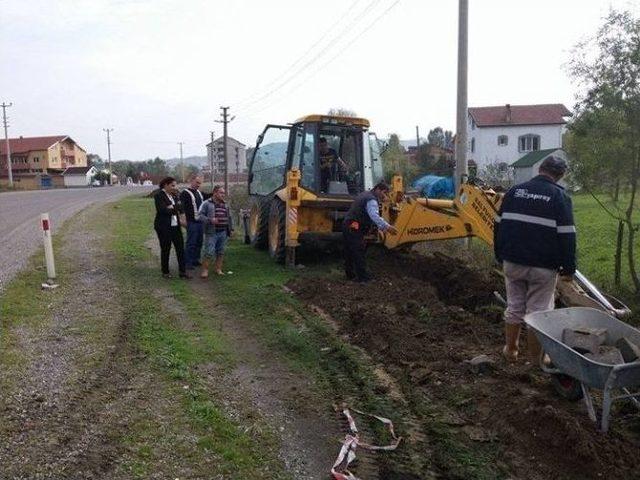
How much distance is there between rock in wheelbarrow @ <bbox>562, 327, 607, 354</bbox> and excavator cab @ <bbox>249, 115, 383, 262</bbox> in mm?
6720

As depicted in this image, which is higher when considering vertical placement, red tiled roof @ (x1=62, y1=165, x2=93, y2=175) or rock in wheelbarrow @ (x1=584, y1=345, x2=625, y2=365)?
red tiled roof @ (x1=62, y1=165, x2=93, y2=175)

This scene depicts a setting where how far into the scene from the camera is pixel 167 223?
10609mm

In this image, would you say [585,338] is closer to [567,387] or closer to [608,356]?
[608,356]

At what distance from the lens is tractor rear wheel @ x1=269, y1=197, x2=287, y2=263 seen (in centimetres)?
1148

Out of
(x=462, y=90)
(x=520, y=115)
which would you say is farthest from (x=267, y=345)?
(x=520, y=115)

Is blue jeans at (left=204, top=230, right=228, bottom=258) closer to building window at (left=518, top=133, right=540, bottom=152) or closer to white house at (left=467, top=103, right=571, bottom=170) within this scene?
white house at (left=467, top=103, right=571, bottom=170)

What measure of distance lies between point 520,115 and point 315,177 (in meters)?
49.7

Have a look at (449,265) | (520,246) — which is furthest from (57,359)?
(449,265)

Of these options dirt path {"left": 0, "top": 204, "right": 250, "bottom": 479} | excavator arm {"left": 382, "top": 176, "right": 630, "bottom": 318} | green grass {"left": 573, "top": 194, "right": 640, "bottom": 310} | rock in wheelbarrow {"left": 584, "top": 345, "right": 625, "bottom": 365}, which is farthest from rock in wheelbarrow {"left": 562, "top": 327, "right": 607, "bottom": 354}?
green grass {"left": 573, "top": 194, "right": 640, "bottom": 310}

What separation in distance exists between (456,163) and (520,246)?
28.4 ft

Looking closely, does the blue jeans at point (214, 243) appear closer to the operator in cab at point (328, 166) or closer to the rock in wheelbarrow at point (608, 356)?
the operator in cab at point (328, 166)

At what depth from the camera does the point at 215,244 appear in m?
10.9

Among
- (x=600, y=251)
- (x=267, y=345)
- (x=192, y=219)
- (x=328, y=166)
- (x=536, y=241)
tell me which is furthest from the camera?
(x=600, y=251)

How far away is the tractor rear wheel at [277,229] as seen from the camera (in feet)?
37.7
